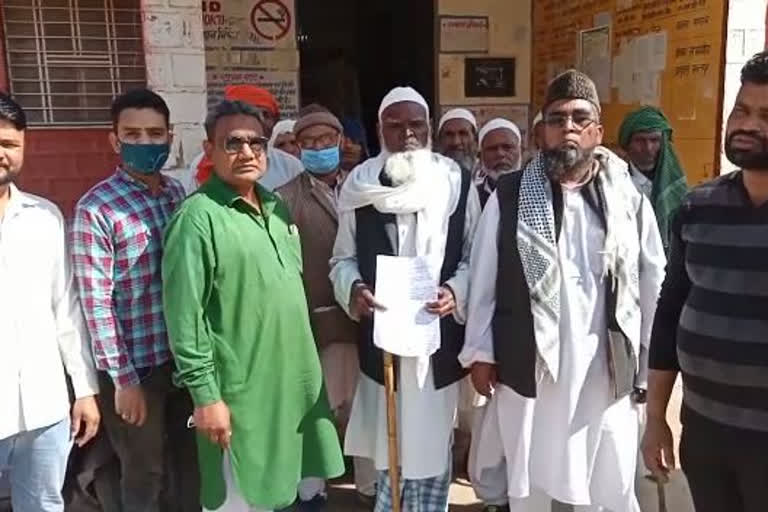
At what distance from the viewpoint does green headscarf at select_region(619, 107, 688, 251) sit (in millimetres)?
3586

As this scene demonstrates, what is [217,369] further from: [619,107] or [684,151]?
[619,107]

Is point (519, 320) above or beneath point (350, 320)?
above

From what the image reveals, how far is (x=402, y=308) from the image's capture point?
8.50ft

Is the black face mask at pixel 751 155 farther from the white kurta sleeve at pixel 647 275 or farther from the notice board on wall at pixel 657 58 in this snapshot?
the notice board on wall at pixel 657 58

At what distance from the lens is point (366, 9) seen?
8.81 metres

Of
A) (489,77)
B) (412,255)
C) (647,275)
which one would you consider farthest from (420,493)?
(489,77)

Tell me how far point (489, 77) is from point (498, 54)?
0.84 feet

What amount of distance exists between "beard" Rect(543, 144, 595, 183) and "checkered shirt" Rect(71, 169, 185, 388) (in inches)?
55.4

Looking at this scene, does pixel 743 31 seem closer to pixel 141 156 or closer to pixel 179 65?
pixel 179 65

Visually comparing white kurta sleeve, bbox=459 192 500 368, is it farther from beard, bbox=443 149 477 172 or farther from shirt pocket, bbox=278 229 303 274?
beard, bbox=443 149 477 172

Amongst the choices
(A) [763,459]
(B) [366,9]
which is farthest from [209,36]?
(A) [763,459]

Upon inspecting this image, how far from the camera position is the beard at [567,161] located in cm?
251

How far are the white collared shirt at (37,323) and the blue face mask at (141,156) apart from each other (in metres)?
0.30

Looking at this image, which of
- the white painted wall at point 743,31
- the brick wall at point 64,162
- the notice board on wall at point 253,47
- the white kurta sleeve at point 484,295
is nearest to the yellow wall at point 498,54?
the notice board on wall at point 253,47
